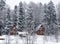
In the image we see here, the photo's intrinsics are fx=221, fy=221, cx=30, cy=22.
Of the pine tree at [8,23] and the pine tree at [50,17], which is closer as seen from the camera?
the pine tree at [8,23]

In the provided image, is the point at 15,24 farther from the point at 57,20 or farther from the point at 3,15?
the point at 57,20

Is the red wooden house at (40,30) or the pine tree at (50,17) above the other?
the pine tree at (50,17)

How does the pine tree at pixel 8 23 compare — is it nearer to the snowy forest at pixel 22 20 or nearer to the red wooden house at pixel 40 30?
the snowy forest at pixel 22 20

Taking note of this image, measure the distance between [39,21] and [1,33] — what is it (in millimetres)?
10175

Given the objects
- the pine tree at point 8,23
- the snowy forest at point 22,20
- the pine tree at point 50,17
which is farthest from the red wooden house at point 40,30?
the pine tree at point 8,23

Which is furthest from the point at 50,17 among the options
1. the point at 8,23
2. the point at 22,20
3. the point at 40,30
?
the point at 8,23

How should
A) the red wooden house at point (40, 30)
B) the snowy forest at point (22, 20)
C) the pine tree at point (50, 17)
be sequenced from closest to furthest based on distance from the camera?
the snowy forest at point (22, 20) → the pine tree at point (50, 17) → the red wooden house at point (40, 30)

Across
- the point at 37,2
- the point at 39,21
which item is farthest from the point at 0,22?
the point at 37,2

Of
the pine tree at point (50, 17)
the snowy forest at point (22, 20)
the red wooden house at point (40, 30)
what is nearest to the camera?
the snowy forest at point (22, 20)

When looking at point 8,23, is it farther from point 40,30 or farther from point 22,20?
point 40,30

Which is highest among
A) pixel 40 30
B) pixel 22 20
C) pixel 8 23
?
pixel 22 20

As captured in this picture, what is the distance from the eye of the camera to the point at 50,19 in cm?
4538

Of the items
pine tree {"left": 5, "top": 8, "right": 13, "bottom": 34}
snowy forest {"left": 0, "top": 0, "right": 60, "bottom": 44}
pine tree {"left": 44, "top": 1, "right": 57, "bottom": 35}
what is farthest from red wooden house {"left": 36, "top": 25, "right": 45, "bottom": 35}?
pine tree {"left": 5, "top": 8, "right": 13, "bottom": 34}

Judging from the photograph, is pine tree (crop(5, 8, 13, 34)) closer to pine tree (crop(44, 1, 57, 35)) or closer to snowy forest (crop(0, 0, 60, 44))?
snowy forest (crop(0, 0, 60, 44))
